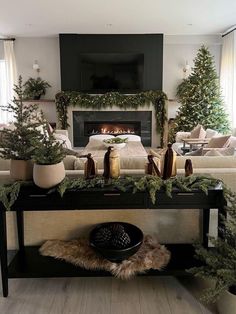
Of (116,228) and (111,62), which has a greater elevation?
(111,62)

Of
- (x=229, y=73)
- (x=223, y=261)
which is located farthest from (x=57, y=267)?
(x=229, y=73)

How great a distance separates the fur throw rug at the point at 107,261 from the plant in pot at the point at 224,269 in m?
0.34

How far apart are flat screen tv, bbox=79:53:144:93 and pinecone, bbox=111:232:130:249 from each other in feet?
18.9

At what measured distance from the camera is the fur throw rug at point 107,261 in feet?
7.04

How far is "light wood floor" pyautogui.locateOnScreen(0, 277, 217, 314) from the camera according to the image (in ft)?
6.72

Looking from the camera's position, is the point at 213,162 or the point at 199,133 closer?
the point at 213,162

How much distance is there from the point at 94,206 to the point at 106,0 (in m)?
3.84

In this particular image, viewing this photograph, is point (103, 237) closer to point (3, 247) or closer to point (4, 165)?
point (3, 247)

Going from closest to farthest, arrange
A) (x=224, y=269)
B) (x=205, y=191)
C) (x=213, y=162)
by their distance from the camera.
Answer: (x=224, y=269)
(x=205, y=191)
(x=213, y=162)

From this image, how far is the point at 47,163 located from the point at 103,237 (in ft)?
2.17

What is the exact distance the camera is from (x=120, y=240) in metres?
2.10

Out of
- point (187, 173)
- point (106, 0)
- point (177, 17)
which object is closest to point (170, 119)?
point (177, 17)


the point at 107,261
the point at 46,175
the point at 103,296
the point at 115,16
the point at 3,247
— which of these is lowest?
the point at 103,296

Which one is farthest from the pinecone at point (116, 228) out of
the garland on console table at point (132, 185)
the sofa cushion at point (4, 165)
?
the sofa cushion at point (4, 165)
